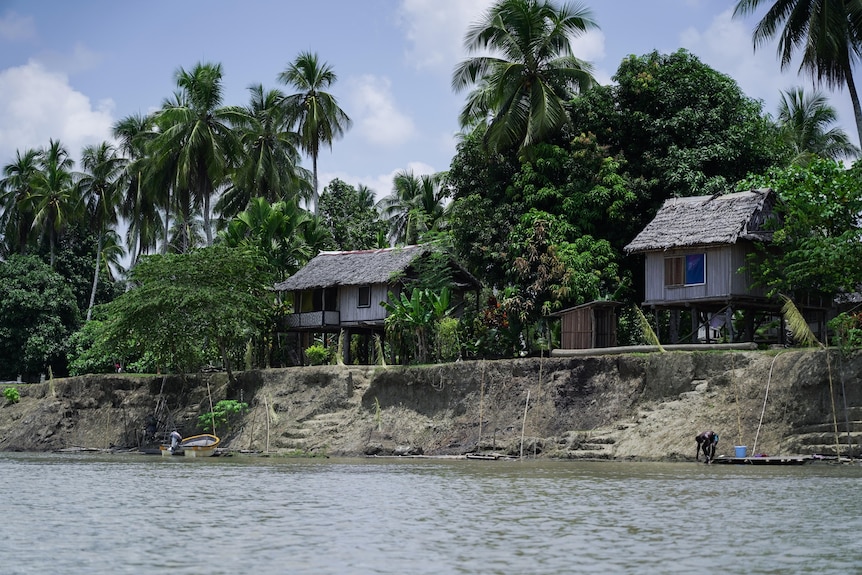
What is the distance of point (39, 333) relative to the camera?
57688 millimetres

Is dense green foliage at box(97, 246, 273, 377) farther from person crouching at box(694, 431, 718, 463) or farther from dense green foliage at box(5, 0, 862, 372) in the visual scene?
person crouching at box(694, 431, 718, 463)

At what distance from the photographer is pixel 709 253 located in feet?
115

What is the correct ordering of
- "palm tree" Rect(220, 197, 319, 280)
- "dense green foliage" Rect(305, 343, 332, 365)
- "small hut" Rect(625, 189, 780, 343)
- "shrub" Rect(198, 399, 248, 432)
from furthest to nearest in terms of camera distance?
"palm tree" Rect(220, 197, 319, 280) < "dense green foliage" Rect(305, 343, 332, 365) < "shrub" Rect(198, 399, 248, 432) < "small hut" Rect(625, 189, 780, 343)

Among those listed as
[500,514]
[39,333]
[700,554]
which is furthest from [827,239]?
[39,333]

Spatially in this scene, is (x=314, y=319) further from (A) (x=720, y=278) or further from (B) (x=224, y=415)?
(A) (x=720, y=278)

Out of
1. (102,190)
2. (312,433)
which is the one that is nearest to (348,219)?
(102,190)

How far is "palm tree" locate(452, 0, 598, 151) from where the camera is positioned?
4222 centimetres

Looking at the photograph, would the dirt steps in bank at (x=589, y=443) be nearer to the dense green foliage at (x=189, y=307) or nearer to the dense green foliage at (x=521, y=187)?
the dense green foliage at (x=521, y=187)

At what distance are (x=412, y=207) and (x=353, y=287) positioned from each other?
63.8 ft

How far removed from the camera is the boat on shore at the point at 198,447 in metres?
38.0

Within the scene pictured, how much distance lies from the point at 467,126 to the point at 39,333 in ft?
85.5

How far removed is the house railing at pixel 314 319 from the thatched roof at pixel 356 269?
1306mm

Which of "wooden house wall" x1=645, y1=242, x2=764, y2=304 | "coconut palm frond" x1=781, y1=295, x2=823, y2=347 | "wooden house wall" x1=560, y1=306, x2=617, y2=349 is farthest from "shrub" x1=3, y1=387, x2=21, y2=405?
"coconut palm frond" x1=781, y1=295, x2=823, y2=347

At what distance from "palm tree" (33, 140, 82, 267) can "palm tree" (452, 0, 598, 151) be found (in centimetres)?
2940
